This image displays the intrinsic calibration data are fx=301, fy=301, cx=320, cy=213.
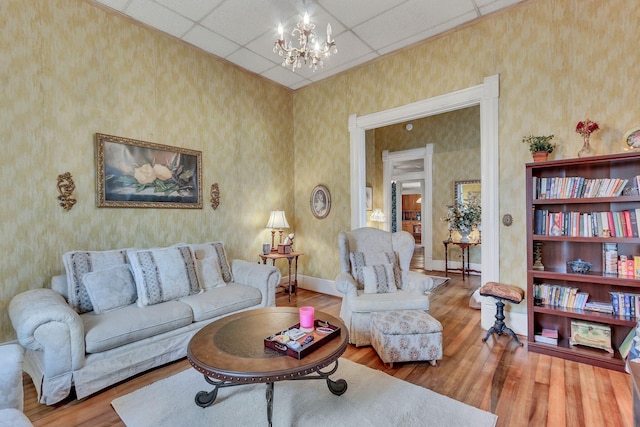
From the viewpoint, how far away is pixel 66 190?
A: 9.25 ft

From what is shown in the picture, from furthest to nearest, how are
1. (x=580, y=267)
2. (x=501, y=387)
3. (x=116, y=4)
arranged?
(x=116, y=4), (x=580, y=267), (x=501, y=387)

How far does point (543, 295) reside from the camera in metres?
2.86

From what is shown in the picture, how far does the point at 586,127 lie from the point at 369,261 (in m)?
2.30

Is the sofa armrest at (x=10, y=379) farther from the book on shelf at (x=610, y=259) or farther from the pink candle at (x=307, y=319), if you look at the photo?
the book on shelf at (x=610, y=259)

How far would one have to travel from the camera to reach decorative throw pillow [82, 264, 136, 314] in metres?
2.46

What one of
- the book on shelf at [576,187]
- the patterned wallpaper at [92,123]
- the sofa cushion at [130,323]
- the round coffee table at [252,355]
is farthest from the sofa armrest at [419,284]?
the patterned wallpaper at [92,123]

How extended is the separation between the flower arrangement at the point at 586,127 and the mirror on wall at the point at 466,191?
3.66 metres

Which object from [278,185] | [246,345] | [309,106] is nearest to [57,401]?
[246,345]

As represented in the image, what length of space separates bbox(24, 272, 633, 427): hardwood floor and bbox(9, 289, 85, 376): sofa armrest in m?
0.31

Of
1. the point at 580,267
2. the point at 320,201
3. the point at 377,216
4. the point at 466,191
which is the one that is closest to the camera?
the point at 580,267

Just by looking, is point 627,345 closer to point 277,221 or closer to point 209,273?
point 209,273

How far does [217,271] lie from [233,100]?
244cm

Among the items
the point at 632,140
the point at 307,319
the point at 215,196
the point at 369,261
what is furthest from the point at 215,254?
the point at 632,140

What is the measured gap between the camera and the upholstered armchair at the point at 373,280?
2.82 metres
